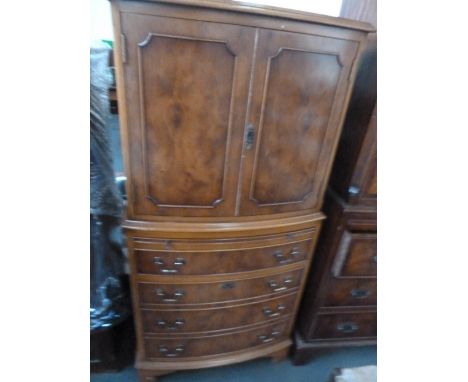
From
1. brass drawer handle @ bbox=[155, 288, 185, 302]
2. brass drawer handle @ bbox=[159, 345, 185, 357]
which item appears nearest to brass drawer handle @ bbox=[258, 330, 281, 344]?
brass drawer handle @ bbox=[159, 345, 185, 357]

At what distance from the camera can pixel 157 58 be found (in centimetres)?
77

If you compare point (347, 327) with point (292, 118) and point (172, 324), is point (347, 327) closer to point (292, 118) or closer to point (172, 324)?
point (172, 324)

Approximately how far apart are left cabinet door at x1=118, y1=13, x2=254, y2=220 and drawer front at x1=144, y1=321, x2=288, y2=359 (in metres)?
0.64

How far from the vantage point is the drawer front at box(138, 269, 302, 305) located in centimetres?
108

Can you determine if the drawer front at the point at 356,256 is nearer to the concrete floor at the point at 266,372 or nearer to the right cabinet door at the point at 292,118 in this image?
the right cabinet door at the point at 292,118

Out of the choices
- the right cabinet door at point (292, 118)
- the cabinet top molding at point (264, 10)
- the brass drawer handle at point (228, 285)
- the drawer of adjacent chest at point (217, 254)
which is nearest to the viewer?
the cabinet top molding at point (264, 10)

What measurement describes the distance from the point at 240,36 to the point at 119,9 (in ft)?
1.10

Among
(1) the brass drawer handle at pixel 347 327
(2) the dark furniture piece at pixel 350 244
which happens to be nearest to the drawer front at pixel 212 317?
(2) the dark furniture piece at pixel 350 244

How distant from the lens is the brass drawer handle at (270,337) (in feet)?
4.42

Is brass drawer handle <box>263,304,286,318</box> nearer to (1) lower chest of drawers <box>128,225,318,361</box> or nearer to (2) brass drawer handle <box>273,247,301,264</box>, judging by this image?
(1) lower chest of drawers <box>128,225,318,361</box>

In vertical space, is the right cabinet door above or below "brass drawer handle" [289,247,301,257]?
above

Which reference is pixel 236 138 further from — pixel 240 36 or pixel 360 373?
pixel 360 373
